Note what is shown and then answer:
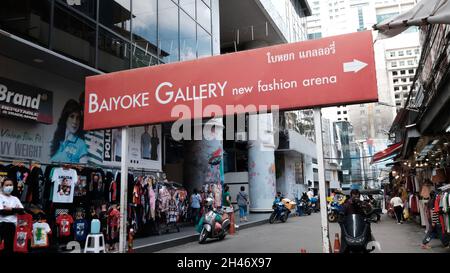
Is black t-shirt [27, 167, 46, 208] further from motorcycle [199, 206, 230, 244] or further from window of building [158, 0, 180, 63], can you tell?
window of building [158, 0, 180, 63]

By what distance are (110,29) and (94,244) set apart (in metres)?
5.97

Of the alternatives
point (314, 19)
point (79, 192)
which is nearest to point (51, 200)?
point (79, 192)

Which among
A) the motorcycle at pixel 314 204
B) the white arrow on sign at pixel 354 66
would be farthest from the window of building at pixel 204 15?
the motorcycle at pixel 314 204

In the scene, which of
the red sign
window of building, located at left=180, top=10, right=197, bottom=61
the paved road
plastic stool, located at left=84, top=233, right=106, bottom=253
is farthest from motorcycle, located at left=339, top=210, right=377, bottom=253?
window of building, located at left=180, top=10, right=197, bottom=61

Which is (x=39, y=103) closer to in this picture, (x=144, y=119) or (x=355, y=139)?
(x=144, y=119)

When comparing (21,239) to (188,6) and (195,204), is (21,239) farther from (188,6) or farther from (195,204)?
(188,6)

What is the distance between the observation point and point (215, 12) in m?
18.5

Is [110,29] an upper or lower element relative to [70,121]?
upper

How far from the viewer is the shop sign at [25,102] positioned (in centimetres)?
889

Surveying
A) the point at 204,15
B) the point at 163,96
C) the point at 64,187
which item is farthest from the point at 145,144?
the point at 204,15

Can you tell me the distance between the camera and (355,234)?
6750 millimetres

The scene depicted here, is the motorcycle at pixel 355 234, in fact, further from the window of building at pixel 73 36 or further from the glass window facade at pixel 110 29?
the window of building at pixel 73 36

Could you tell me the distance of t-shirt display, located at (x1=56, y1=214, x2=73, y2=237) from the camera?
9414 mm
